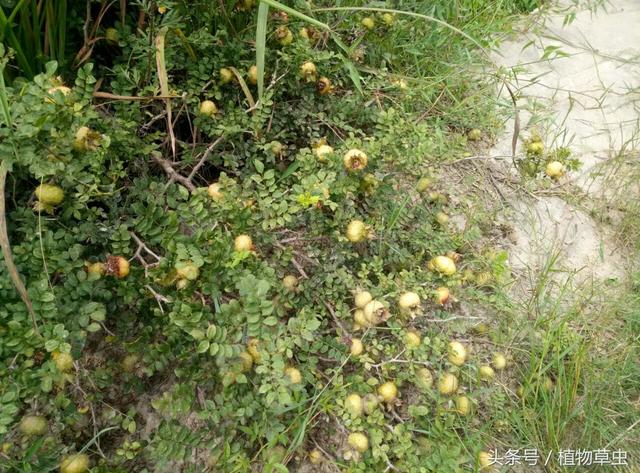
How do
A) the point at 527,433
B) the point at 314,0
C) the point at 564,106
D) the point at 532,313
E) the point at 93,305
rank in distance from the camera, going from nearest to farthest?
the point at 93,305
the point at 527,433
the point at 532,313
the point at 314,0
the point at 564,106

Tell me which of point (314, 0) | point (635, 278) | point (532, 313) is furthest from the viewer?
point (314, 0)

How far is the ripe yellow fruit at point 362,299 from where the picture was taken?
1765mm

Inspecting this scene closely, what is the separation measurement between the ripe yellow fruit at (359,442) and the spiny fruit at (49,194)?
1129 millimetres

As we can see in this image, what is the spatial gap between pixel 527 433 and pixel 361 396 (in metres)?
0.64

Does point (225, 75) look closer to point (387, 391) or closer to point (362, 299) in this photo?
point (362, 299)

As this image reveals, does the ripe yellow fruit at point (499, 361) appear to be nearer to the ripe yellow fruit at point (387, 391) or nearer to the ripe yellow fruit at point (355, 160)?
the ripe yellow fruit at point (387, 391)

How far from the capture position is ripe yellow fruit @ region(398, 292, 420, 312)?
5.84ft

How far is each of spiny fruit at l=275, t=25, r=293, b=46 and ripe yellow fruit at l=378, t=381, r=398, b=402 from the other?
1384 mm

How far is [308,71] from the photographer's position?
2061mm

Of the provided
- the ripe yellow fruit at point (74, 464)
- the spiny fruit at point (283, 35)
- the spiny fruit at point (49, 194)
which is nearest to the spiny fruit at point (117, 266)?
the spiny fruit at point (49, 194)

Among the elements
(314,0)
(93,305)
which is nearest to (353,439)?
(93,305)

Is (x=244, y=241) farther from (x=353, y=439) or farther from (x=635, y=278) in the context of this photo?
(x=635, y=278)

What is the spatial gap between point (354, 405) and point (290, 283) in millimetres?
448

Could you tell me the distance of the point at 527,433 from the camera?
5.95ft
